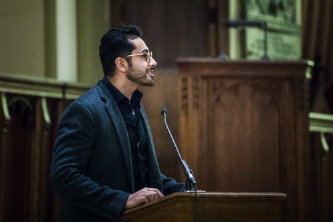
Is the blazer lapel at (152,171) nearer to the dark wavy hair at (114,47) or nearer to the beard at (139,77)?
the beard at (139,77)

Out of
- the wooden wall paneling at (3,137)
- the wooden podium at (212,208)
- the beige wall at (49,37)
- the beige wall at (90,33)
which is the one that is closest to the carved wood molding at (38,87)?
the wooden wall paneling at (3,137)

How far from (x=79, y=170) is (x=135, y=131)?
37cm

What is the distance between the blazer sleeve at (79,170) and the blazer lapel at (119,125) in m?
0.10

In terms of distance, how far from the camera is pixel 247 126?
5.16 meters

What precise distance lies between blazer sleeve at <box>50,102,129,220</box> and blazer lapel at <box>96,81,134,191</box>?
4.1 inches

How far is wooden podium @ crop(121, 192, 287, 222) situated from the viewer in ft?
8.55

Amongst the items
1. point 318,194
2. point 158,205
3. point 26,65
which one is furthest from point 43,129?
point 158,205

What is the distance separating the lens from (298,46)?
24.8ft

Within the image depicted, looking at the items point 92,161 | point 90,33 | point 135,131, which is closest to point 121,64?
point 135,131

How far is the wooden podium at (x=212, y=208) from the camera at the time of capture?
2605mm

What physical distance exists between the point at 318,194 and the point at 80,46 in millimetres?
2575

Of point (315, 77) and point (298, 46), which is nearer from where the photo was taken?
point (298, 46)

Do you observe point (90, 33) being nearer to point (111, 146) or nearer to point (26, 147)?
point (26, 147)

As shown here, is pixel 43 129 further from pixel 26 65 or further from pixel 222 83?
pixel 222 83
